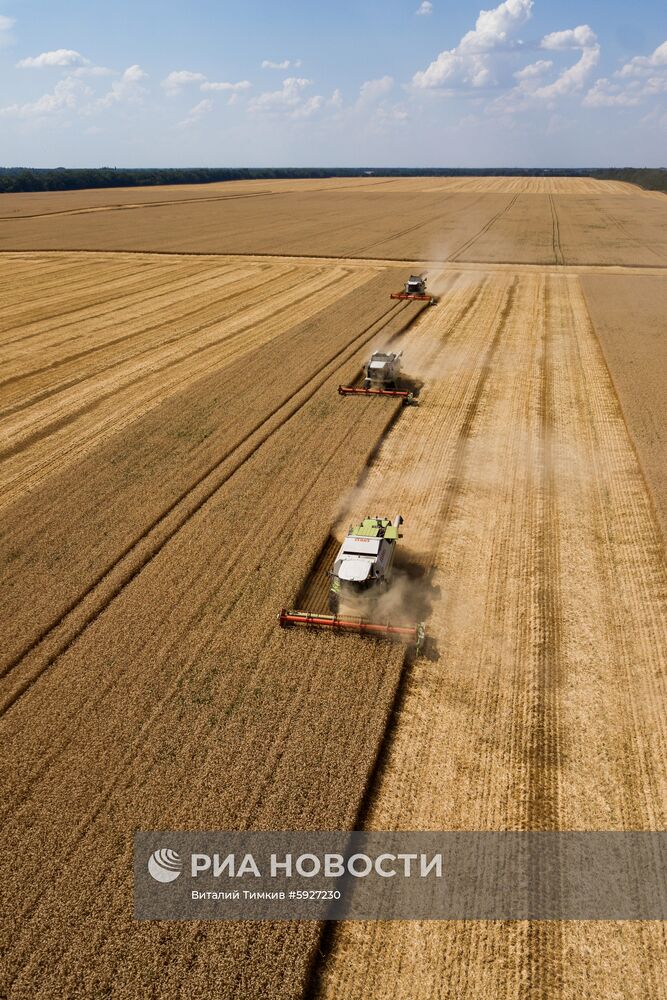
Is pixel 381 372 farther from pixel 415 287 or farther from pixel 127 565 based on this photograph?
pixel 415 287

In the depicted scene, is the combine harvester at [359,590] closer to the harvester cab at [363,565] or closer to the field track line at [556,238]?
the harvester cab at [363,565]

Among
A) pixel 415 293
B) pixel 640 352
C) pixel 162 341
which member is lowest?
pixel 640 352

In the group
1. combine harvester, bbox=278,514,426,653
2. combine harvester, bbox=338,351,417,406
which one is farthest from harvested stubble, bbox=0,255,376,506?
combine harvester, bbox=278,514,426,653

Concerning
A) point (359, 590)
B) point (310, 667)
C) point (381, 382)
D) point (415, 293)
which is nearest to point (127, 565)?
point (310, 667)

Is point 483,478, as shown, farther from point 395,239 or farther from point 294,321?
point 395,239

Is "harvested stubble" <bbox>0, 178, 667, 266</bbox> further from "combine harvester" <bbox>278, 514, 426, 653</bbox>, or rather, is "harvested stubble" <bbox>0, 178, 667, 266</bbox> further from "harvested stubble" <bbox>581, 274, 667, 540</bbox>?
"combine harvester" <bbox>278, 514, 426, 653</bbox>

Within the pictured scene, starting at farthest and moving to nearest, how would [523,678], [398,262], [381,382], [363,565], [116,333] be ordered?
[398,262] → [116,333] → [381,382] → [363,565] → [523,678]
